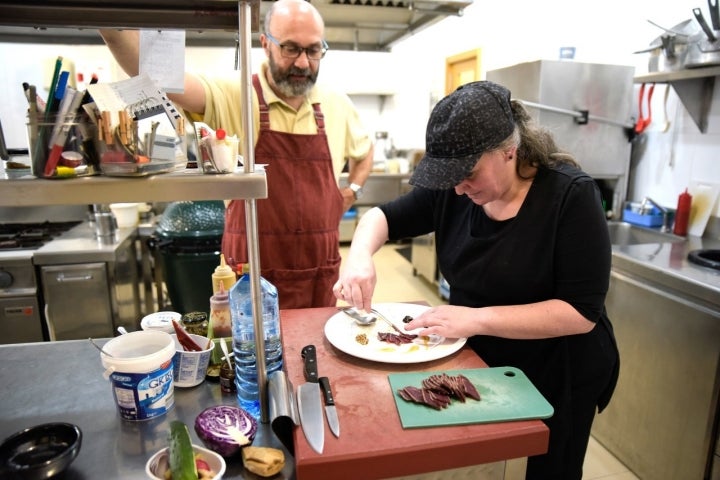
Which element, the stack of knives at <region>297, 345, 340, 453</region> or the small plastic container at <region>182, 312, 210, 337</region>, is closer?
the stack of knives at <region>297, 345, 340, 453</region>

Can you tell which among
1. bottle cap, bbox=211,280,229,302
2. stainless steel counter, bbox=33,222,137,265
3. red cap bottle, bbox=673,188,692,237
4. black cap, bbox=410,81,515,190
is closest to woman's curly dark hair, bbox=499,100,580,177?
black cap, bbox=410,81,515,190

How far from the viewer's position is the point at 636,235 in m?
2.54

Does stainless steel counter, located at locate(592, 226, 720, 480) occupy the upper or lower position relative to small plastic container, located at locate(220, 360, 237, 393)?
lower

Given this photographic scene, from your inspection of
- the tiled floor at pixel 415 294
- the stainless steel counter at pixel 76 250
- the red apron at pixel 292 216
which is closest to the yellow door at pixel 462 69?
the tiled floor at pixel 415 294

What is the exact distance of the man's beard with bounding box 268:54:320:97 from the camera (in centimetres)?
Result: 182

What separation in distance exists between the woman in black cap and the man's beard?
77 cm

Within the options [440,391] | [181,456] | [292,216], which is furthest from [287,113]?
[181,456]

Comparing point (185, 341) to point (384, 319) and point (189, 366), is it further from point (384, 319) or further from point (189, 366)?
point (384, 319)

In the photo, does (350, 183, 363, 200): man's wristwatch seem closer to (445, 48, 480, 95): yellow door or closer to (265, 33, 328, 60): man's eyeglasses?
(265, 33, 328, 60): man's eyeglasses

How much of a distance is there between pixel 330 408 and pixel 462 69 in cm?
435

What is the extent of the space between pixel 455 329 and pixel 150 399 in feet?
2.11

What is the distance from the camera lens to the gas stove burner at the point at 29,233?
8.10 ft

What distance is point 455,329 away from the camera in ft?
3.59

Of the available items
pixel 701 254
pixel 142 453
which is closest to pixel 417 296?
pixel 701 254
